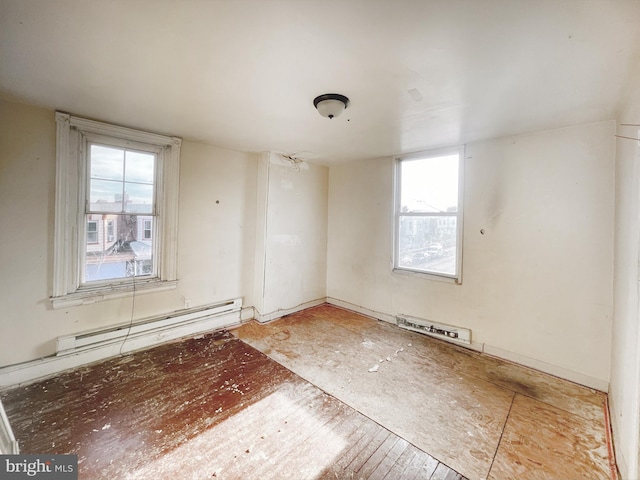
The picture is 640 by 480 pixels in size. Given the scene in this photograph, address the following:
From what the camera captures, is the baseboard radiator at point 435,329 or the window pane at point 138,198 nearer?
the window pane at point 138,198

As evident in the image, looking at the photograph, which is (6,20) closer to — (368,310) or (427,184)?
(427,184)

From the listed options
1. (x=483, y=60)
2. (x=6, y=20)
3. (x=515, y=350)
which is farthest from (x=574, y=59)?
(x=6, y=20)

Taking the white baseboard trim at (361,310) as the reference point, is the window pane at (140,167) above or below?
above

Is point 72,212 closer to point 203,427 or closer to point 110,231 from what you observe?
point 110,231

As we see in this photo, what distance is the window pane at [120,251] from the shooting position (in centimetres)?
274

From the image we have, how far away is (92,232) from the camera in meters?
2.70

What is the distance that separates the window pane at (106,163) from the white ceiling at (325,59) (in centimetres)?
33

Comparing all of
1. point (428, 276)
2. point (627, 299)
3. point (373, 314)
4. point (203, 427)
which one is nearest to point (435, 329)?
point (428, 276)

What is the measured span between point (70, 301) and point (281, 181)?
8.97 ft

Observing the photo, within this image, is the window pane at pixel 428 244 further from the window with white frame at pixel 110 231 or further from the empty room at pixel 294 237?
the window with white frame at pixel 110 231

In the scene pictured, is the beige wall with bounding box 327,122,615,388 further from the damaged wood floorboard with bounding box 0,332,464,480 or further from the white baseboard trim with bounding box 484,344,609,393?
the damaged wood floorboard with bounding box 0,332,464,480

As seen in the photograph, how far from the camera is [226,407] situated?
6.71 ft

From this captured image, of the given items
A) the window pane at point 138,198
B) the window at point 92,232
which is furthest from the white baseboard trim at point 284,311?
the window at point 92,232

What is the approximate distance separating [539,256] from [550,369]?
3.69 feet
